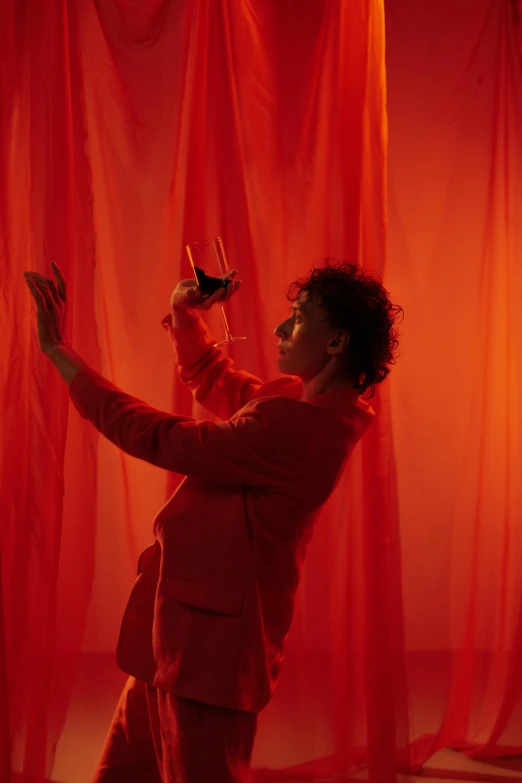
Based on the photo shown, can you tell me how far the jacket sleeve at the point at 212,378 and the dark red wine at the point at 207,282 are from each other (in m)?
0.15

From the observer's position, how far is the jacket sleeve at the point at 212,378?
1706 millimetres

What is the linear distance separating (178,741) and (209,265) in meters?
0.82

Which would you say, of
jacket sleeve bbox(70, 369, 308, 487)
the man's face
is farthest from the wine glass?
jacket sleeve bbox(70, 369, 308, 487)

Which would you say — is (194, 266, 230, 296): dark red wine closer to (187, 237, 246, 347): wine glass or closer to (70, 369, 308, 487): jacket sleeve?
(187, 237, 246, 347): wine glass

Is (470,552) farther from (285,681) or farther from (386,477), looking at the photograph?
(285,681)

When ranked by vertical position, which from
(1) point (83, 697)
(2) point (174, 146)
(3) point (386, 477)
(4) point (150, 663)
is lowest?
(1) point (83, 697)

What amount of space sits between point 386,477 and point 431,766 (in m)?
0.78

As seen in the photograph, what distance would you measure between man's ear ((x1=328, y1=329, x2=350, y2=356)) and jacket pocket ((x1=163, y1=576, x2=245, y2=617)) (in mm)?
436

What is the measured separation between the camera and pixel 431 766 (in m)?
2.17

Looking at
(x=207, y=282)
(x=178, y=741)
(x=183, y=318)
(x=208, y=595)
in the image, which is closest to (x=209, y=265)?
(x=207, y=282)

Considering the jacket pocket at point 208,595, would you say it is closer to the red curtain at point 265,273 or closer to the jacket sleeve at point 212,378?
the jacket sleeve at point 212,378

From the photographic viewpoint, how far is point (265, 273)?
6.75 feet

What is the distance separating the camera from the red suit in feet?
4.48

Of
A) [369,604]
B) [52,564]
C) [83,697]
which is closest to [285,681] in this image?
[369,604]
